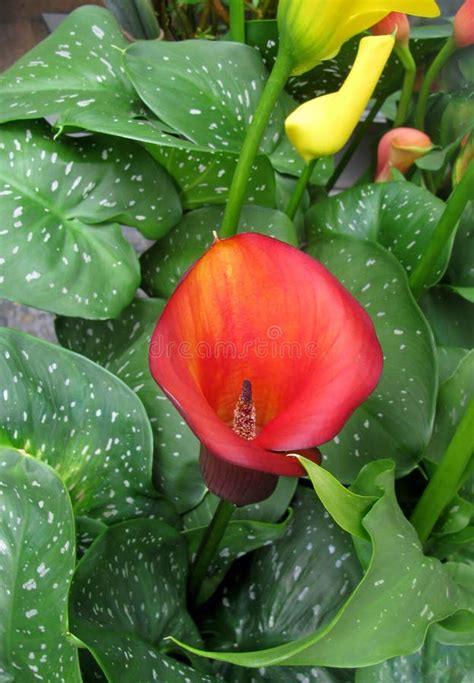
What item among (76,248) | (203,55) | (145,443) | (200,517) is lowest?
(200,517)

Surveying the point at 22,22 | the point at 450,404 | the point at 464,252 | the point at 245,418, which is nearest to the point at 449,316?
the point at 464,252

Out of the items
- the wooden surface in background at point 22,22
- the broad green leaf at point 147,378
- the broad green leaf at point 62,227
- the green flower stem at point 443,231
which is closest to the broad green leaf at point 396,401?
the green flower stem at point 443,231

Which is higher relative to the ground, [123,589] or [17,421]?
[17,421]

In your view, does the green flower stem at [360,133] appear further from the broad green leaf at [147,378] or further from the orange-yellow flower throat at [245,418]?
the orange-yellow flower throat at [245,418]

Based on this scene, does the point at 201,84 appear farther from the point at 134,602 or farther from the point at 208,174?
the point at 134,602

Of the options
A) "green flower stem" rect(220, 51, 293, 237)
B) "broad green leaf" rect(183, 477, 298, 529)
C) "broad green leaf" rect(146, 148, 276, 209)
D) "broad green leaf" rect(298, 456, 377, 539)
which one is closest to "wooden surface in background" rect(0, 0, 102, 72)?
"broad green leaf" rect(146, 148, 276, 209)

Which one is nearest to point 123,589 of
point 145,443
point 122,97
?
point 145,443

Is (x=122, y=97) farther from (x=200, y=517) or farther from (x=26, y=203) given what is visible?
(x=200, y=517)
